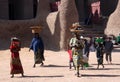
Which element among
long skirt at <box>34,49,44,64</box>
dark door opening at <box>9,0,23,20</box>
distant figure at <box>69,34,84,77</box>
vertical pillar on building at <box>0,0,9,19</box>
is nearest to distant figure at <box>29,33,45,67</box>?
long skirt at <box>34,49,44,64</box>

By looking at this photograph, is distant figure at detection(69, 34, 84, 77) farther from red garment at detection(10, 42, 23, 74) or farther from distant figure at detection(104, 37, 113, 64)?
distant figure at detection(104, 37, 113, 64)

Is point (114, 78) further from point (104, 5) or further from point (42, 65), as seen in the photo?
point (104, 5)

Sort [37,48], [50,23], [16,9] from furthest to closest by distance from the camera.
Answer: [16,9] < [50,23] < [37,48]

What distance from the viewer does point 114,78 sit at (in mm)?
12727

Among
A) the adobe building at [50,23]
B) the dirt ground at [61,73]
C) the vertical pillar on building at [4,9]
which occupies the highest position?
the vertical pillar on building at [4,9]

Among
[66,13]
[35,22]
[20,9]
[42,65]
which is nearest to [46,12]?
[35,22]

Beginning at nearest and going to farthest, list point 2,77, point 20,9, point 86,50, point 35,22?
1. point 2,77
2. point 86,50
3. point 35,22
4. point 20,9

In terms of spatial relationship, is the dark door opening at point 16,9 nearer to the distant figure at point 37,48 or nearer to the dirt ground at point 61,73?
the dirt ground at point 61,73

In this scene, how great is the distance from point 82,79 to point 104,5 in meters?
21.5

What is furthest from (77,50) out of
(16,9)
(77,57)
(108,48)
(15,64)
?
(16,9)

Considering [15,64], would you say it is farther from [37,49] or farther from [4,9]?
[4,9]

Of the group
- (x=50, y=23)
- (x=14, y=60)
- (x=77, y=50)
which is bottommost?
(x=14, y=60)

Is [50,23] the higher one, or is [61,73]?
[50,23]

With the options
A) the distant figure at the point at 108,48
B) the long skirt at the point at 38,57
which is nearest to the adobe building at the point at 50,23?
the distant figure at the point at 108,48
